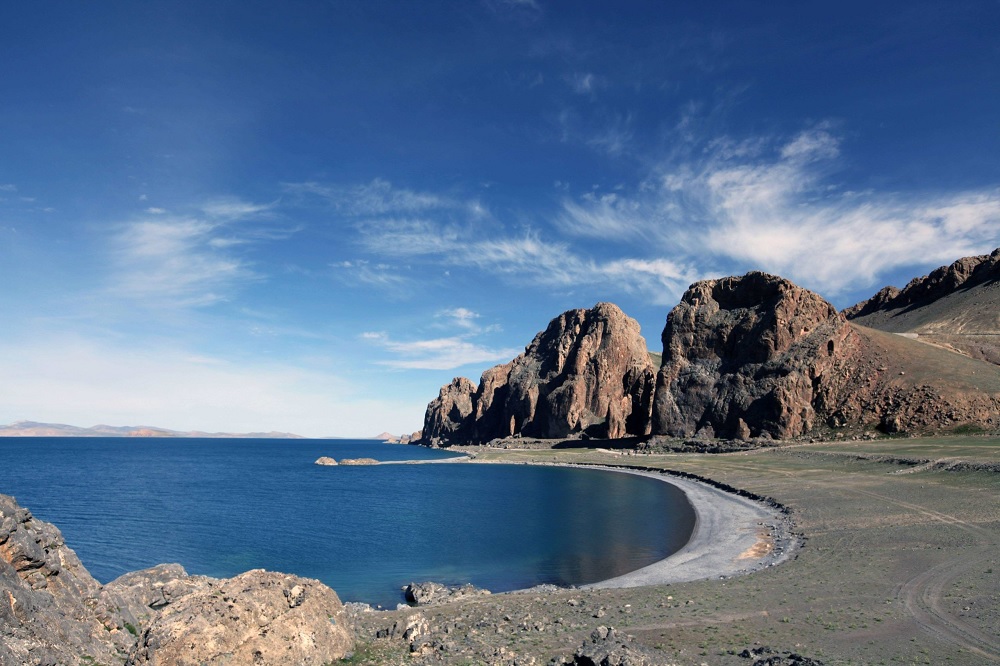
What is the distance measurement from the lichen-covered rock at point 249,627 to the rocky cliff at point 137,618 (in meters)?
0.02

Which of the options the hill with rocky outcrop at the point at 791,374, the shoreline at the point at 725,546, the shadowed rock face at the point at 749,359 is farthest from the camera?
the shadowed rock face at the point at 749,359

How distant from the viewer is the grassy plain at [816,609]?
15.7 meters

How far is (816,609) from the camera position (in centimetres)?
1956

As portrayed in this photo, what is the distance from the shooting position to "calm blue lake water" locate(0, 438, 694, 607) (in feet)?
119

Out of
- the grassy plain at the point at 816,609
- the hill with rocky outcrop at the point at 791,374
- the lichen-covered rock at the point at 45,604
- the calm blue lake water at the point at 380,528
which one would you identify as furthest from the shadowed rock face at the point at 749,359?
the lichen-covered rock at the point at 45,604

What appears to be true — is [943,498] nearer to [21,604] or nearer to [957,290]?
[21,604]

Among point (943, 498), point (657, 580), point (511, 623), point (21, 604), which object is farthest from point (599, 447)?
point (21, 604)

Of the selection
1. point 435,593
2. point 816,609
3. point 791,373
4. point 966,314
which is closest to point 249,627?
point 435,593

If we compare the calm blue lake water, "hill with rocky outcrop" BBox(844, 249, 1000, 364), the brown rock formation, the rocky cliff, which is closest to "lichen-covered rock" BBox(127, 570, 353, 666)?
the rocky cliff

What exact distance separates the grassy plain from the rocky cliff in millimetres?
2063

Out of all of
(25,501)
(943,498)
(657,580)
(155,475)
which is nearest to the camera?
(657,580)

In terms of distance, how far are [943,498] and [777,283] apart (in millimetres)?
96302

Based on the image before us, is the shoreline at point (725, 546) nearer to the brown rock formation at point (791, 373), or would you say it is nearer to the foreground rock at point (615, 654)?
the foreground rock at point (615, 654)

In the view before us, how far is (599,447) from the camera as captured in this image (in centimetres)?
16162
